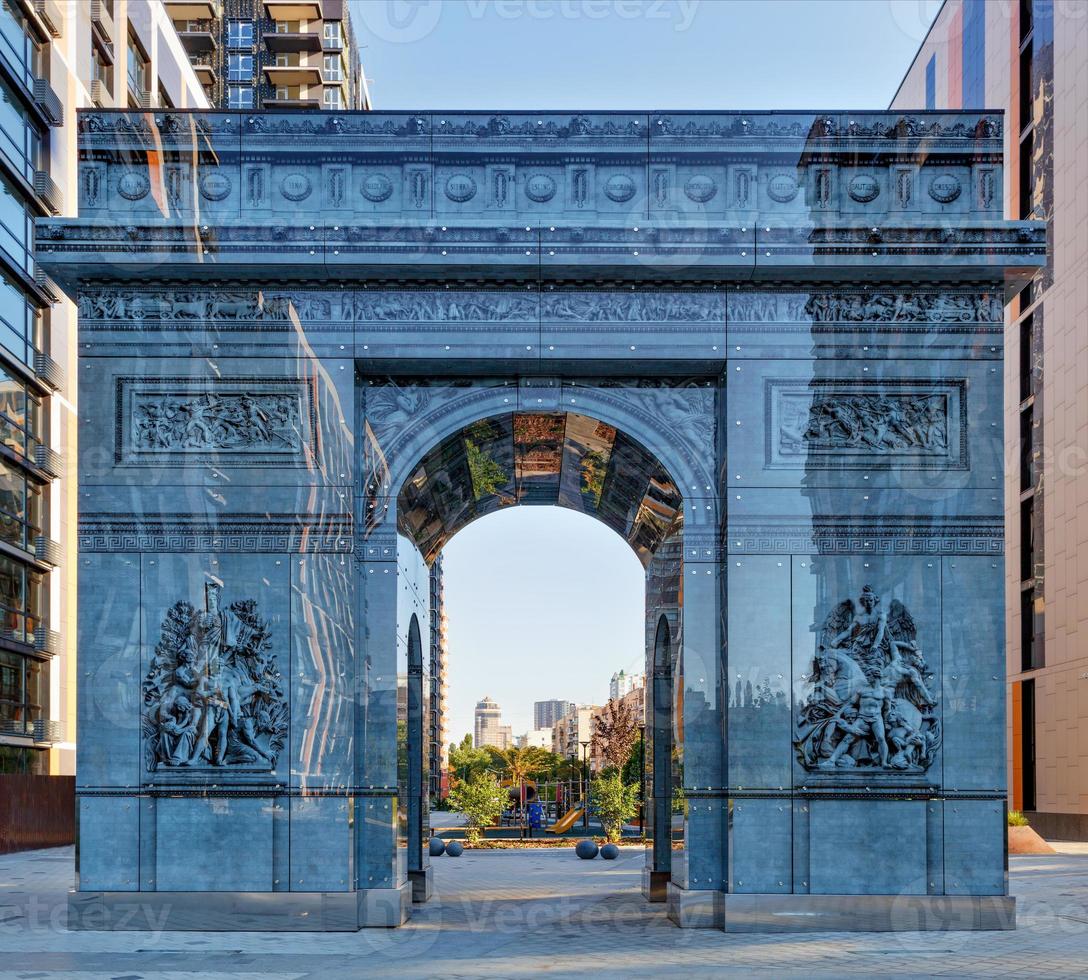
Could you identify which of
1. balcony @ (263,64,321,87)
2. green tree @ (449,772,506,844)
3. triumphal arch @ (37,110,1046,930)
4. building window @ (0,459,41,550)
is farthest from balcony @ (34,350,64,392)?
balcony @ (263,64,321,87)

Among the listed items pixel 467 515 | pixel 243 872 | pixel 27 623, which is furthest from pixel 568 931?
pixel 27 623

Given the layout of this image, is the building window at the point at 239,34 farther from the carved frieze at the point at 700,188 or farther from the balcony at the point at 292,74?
the carved frieze at the point at 700,188

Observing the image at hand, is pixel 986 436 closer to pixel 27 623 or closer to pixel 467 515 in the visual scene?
pixel 467 515

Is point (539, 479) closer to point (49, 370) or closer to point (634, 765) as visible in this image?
point (49, 370)

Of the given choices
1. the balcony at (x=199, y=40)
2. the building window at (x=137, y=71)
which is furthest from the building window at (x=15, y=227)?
the balcony at (x=199, y=40)

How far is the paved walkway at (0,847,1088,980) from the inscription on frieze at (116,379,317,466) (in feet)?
21.5

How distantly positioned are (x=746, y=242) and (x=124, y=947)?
1244 centimetres

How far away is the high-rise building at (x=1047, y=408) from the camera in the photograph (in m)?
48.8

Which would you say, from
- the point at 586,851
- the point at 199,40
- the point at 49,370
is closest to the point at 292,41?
the point at 199,40

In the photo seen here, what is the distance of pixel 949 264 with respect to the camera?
63.2 ft

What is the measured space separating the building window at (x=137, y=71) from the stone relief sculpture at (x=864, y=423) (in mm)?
47032

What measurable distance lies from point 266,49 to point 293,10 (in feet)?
10.1

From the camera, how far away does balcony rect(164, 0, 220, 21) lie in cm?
8788

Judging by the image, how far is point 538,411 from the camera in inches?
791
